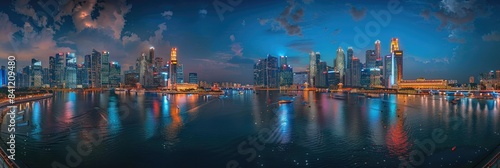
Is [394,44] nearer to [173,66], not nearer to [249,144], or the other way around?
[173,66]

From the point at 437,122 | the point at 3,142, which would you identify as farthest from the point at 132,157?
the point at 437,122

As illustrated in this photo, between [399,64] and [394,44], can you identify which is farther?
[394,44]

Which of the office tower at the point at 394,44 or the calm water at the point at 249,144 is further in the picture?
the office tower at the point at 394,44

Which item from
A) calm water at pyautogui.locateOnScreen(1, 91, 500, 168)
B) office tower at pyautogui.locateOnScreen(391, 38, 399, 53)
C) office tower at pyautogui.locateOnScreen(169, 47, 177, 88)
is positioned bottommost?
calm water at pyautogui.locateOnScreen(1, 91, 500, 168)

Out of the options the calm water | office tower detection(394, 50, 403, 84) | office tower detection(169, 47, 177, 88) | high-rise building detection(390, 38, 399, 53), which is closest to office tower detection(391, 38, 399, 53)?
high-rise building detection(390, 38, 399, 53)

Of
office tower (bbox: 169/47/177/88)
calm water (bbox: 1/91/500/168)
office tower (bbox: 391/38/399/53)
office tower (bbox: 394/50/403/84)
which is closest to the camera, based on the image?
calm water (bbox: 1/91/500/168)

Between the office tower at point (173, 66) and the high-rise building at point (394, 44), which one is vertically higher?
the high-rise building at point (394, 44)

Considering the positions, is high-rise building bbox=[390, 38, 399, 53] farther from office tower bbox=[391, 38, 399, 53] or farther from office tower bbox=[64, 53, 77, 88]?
office tower bbox=[64, 53, 77, 88]

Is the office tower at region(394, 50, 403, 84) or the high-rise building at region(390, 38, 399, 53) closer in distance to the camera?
the office tower at region(394, 50, 403, 84)

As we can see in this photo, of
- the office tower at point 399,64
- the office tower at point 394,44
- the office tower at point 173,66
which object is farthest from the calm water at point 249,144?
the office tower at point 394,44

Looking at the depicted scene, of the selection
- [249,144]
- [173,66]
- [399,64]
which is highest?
[399,64]

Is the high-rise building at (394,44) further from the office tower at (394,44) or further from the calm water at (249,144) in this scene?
the calm water at (249,144)

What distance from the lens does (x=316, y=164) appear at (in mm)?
13422

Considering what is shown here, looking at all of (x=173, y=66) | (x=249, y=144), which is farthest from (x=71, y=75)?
(x=249, y=144)
